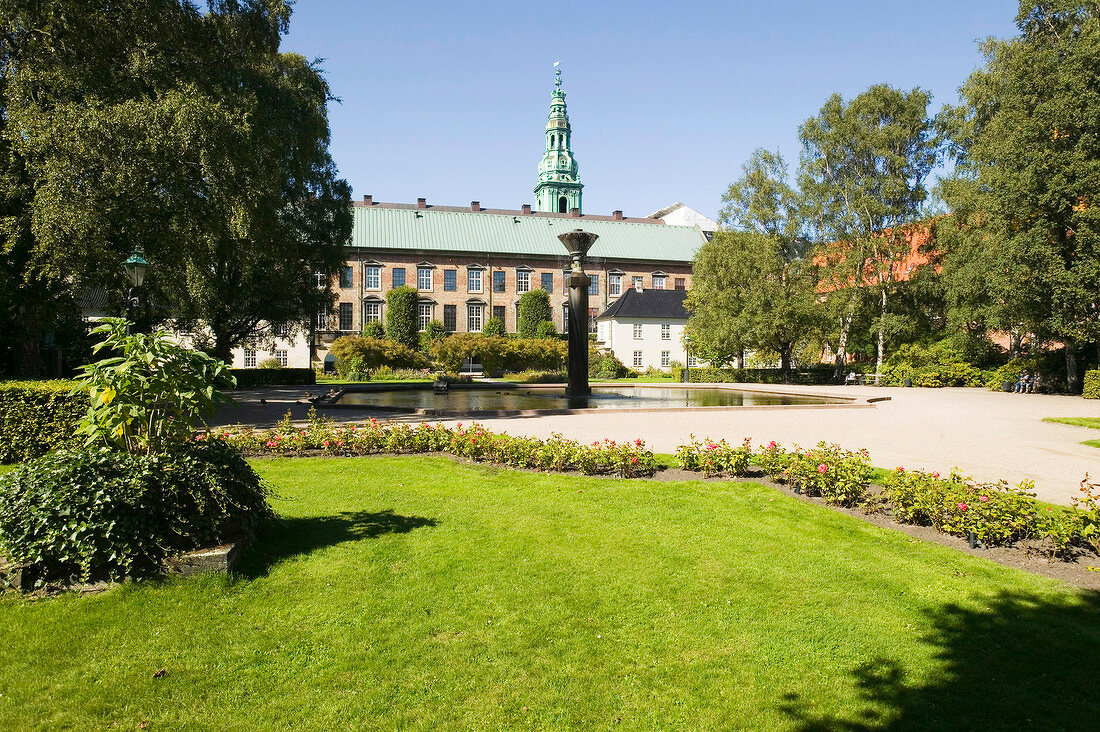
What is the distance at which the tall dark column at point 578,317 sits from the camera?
2147cm

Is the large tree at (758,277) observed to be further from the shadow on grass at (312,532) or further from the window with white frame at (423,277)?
the shadow on grass at (312,532)

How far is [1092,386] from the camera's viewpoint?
26875mm

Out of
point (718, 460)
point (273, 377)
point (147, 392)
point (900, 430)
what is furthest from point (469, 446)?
point (273, 377)

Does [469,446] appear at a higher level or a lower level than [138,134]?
lower

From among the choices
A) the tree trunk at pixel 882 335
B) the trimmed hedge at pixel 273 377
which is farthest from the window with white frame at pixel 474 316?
the tree trunk at pixel 882 335

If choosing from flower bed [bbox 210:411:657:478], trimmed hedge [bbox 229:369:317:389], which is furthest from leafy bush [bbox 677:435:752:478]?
trimmed hedge [bbox 229:369:317:389]

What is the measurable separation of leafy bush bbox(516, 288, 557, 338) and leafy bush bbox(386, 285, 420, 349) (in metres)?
9.97

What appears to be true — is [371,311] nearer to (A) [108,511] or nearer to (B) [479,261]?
(B) [479,261]

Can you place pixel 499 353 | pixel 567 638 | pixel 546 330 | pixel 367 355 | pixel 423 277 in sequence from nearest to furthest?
pixel 567 638 → pixel 367 355 → pixel 499 353 → pixel 546 330 → pixel 423 277

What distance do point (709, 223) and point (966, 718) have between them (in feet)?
285

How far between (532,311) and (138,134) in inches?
1862

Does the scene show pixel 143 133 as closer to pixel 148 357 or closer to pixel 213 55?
pixel 213 55

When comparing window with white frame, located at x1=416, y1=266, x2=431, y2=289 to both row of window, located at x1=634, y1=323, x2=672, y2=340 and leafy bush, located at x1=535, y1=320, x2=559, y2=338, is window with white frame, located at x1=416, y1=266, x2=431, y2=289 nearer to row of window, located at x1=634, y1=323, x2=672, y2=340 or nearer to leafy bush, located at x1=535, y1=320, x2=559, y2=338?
leafy bush, located at x1=535, y1=320, x2=559, y2=338

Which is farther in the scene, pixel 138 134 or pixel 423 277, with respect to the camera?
pixel 423 277
